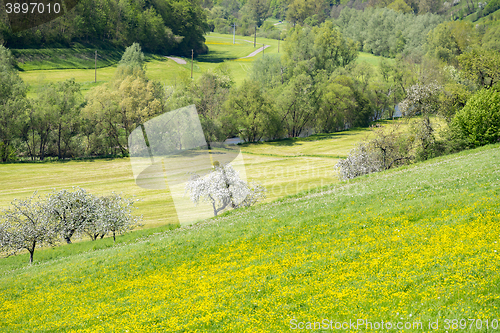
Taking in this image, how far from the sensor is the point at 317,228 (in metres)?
17.9

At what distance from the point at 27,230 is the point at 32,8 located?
434 feet

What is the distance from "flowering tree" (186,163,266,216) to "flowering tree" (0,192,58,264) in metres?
13.9

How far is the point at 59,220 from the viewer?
108ft

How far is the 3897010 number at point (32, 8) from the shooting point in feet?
421

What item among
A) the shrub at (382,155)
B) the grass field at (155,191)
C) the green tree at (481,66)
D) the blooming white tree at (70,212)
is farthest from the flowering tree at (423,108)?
the blooming white tree at (70,212)

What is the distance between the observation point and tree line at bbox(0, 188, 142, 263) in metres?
29.8

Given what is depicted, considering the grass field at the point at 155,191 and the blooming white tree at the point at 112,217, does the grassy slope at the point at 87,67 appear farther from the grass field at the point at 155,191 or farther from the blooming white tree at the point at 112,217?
the blooming white tree at the point at 112,217

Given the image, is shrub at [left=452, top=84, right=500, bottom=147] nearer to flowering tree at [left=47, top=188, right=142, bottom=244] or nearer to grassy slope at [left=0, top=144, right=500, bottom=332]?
grassy slope at [left=0, top=144, right=500, bottom=332]

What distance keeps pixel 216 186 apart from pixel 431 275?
28611mm

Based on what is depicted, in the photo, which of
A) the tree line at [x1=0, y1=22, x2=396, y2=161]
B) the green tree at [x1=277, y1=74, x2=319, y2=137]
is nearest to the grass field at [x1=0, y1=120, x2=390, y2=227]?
the tree line at [x1=0, y1=22, x2=396, y2=161]

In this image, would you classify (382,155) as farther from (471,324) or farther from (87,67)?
(87,67)

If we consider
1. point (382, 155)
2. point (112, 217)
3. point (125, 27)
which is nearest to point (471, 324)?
point (112, 217)

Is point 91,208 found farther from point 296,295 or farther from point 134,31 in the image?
point 134,31

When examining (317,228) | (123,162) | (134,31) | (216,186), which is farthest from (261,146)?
(134,31)
